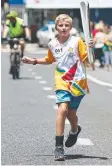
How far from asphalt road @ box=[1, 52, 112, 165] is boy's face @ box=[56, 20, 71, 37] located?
131 cm

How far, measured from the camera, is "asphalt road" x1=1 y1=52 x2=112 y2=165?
835 centimetres

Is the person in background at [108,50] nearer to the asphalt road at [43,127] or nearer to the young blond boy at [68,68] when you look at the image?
the asphalt road at [43,127]

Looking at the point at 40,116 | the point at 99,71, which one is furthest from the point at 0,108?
the point at 99,71

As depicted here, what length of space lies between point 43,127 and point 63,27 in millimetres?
2868

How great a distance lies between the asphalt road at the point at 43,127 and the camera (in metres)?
8.35

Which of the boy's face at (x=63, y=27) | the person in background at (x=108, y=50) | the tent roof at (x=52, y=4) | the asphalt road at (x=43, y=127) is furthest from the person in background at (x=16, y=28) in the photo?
the tent roof at (x=52, y=4)

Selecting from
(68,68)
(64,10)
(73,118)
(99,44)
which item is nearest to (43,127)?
(73,118)

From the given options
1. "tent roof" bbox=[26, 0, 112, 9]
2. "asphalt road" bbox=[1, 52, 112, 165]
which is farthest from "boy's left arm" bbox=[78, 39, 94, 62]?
"tent roof" bbox=[26, 0, 112, 9]

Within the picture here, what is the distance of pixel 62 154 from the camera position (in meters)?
8.14

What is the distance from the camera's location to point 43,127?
36.2ft

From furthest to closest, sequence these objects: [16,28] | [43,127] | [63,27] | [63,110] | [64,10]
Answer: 1. [64,10]
2. [16,28]
3. [43,127]
4. [63,27]
5. [63,110]

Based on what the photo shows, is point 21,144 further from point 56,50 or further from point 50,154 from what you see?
point 56,50

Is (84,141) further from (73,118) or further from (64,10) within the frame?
(64,10)

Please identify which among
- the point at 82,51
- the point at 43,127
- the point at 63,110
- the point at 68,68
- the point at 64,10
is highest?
the point at 82,51
